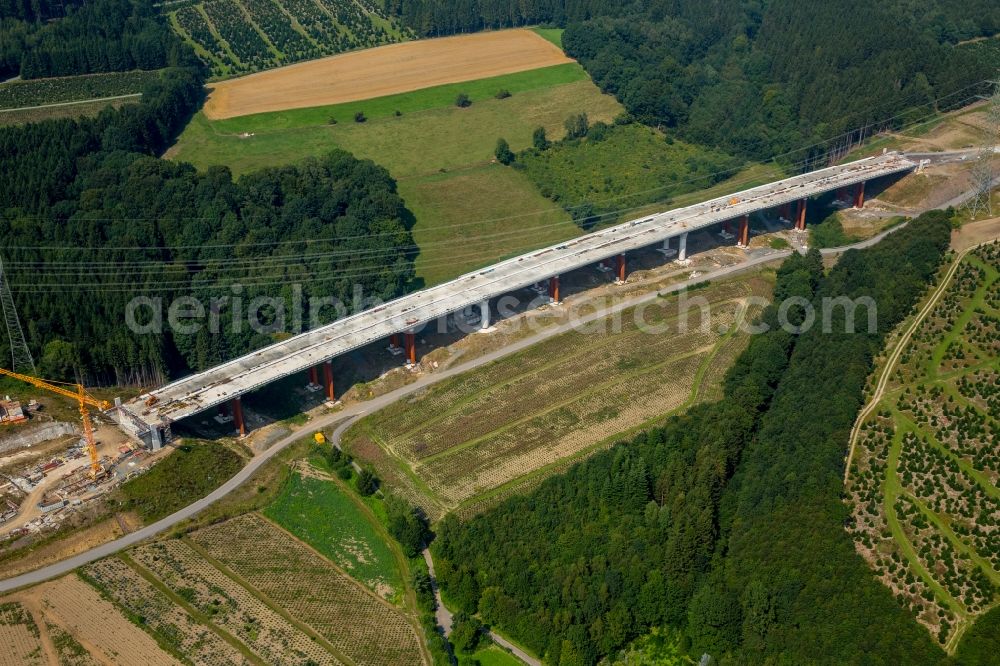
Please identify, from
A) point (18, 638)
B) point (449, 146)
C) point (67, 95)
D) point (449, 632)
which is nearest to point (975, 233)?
point (449, 632)

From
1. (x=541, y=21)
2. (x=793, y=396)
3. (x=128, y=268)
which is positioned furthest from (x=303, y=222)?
(x=541, y=21)

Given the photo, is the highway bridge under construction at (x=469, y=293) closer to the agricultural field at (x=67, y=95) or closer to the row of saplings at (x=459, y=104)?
the row of saplings at (x=459, y=104)

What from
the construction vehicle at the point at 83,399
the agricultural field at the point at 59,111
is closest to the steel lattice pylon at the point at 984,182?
the construction vehicle at the point at 83,399

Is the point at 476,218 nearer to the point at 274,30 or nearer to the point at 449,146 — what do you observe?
the point at 449,146

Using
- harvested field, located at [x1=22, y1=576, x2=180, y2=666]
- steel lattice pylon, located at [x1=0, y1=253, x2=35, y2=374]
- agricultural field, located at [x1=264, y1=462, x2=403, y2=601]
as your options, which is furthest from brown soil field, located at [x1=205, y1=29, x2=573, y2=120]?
harvested field, located at [x1=22, y1=576, x2=180, y2=666]

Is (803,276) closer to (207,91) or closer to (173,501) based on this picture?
(173,501)

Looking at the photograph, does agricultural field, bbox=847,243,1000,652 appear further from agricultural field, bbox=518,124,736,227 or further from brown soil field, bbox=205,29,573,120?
brown soil field, bbox=205,29,573,120
